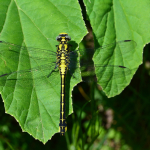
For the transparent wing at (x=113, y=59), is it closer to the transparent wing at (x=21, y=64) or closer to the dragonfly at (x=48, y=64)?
the dragonfly at (x=48, y=64)

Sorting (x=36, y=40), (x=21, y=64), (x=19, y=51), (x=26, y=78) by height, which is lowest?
(x=26, y=78)

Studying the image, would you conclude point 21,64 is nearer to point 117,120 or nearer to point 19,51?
point 19,51

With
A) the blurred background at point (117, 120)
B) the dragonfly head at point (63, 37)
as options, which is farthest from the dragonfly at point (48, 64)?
the blurred background at point (117, 120)

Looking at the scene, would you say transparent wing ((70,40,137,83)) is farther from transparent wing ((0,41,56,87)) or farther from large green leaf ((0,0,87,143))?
transparent wing ((0,41,56,87))

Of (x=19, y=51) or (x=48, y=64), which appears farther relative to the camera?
(x=48, y=64)

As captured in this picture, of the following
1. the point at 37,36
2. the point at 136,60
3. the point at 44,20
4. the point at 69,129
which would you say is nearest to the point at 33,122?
the point at 37,36

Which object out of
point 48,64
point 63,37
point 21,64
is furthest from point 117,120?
point 21,64
